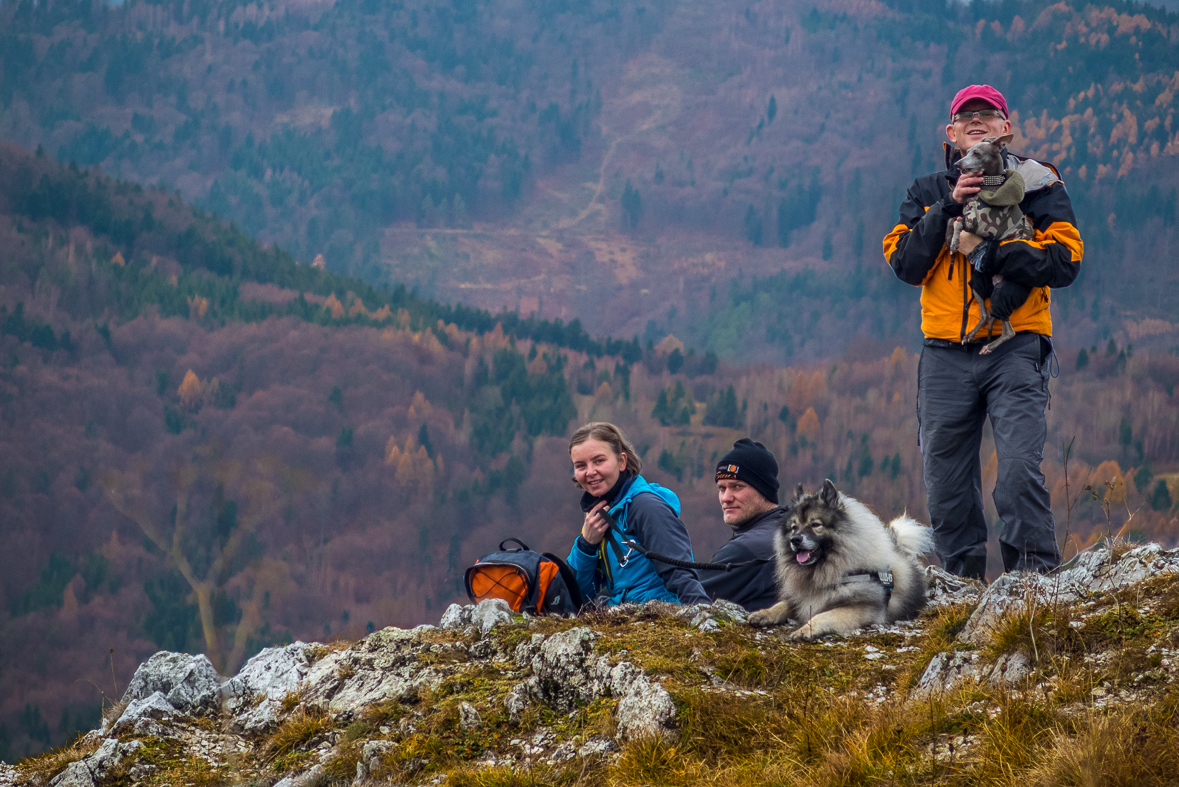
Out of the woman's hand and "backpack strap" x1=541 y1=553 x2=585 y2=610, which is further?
"backpack strap" x1=541 y1=553 x2=585 y2=610

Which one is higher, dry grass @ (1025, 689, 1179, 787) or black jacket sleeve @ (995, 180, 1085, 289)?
black jacket sleeve @ (995, 180, 1085, 289)

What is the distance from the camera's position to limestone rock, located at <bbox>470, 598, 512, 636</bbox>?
5511 millimetres

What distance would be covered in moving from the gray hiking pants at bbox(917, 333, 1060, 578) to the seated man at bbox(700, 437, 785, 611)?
3.53 ft

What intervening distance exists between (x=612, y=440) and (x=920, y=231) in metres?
2.38

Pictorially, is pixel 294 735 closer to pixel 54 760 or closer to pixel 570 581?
pixel 54 760

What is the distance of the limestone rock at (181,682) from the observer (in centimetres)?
559

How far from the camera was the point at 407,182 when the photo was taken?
181875 mm

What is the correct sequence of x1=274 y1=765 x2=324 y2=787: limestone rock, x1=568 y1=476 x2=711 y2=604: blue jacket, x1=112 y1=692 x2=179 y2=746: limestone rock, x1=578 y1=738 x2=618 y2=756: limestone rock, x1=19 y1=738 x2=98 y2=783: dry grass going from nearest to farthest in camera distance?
x1=578 y1=738 x2=618 y2=756: limestone rock
x1=274 y1=765 x2=324 y2=787: limestone rock
x1=19 y1=738 x2=98 y2=783: dry grass
x1=112 y1=692 x2=179 y2=746: limestone rock
x1=568 y1=476 x2=711 y2=604: blue jacket

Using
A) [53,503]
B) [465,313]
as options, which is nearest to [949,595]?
[53,503]

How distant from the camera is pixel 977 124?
5871 millimetres

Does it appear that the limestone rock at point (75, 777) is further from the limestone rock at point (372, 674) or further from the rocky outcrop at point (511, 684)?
the limestone rock at point (372, 674)

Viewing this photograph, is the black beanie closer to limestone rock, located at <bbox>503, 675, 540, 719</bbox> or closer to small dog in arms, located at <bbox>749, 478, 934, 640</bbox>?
small dog in arms, located at <bbox>749, 478, 934, 640</bbox>

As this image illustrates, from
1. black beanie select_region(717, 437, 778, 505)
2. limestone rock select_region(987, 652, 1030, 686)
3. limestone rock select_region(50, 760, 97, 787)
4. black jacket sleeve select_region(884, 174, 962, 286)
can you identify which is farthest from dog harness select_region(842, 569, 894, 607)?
limestone rock select_region(50, 760, 97, 787)

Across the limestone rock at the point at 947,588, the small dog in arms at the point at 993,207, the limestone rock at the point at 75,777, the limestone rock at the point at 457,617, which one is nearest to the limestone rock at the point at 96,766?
the limestone rock at the point at 75,777
